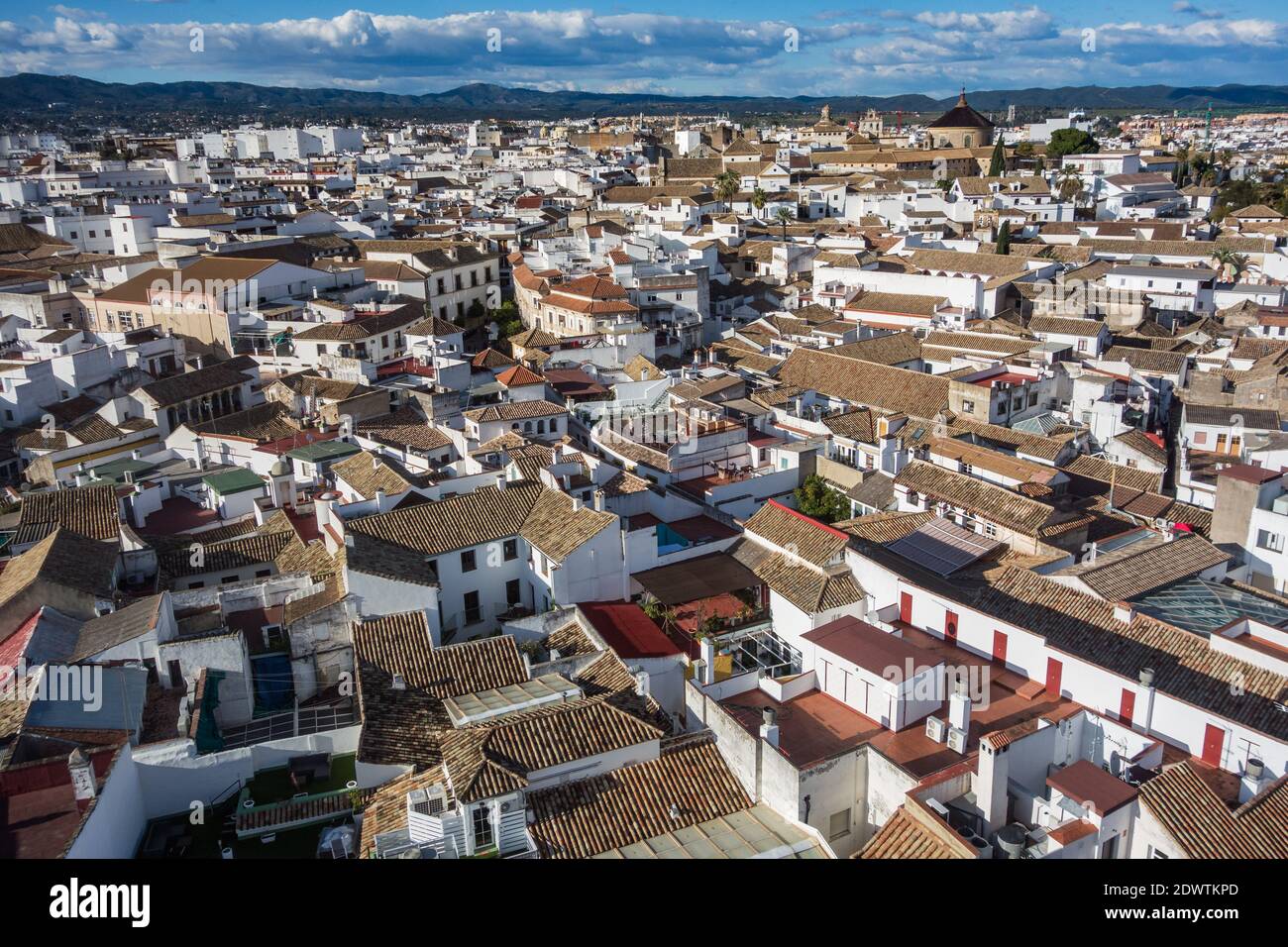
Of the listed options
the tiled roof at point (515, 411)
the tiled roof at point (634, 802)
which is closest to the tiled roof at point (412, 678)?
the tiled roof at point (634, 802)

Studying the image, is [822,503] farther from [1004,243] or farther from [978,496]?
[1004,243]

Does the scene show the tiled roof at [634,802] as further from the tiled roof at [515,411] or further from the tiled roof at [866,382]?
the tiled roof at [866,382]

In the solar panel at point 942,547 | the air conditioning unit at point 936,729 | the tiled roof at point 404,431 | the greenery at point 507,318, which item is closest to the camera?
the air conditioning unit at point 936,729

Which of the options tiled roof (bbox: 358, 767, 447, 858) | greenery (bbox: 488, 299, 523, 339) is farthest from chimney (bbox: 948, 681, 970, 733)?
greenery (bbox: 488, 299, 523, 339)

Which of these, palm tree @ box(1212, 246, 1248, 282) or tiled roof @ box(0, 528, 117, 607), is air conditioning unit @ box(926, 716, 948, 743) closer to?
tiled roof @ box(0, 528, 117, 607)

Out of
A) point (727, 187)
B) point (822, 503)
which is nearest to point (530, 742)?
point (822, 503)
